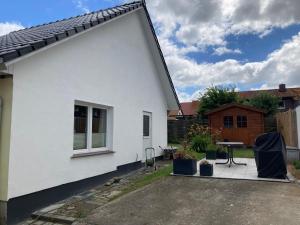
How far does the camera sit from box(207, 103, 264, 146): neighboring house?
758 inches

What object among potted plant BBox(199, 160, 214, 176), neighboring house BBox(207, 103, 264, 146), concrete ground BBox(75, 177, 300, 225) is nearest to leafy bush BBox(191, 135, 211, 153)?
neighboring house BBox(207, 103, 264, 146)

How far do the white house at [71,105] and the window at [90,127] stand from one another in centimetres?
3

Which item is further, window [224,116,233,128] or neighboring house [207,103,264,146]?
window [224,116,233,128]

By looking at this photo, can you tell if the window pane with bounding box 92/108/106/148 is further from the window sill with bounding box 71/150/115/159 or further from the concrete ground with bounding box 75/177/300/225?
the concrete ground with bounding box 75/177/300/225

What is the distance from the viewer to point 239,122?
19688 millimetres

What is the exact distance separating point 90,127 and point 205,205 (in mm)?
3754

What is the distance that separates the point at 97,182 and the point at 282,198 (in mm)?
4780

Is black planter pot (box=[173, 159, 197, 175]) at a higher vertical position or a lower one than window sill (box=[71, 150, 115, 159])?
lower

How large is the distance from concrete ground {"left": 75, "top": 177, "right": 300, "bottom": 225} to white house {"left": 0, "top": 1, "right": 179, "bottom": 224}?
1.41 metres

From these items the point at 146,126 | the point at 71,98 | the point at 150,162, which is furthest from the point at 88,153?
the point at 146,126

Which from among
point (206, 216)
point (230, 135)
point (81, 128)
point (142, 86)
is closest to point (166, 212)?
point (206, 216)

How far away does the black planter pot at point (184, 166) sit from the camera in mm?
9047

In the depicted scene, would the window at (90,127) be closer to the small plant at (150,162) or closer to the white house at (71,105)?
the white house at (71,105)

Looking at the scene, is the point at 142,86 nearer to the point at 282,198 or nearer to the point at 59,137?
the point at 59,137
